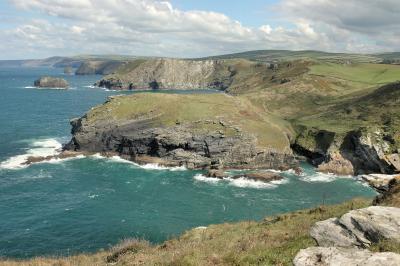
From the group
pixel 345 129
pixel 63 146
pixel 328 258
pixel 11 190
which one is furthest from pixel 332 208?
pixel 63 146

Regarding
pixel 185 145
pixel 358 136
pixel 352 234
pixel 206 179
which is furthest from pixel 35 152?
pixel 352 234

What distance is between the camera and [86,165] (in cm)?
10256

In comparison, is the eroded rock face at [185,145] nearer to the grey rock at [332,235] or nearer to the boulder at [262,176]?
the boulder at [262,176]

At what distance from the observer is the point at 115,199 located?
261ft

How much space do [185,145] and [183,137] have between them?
2.35m

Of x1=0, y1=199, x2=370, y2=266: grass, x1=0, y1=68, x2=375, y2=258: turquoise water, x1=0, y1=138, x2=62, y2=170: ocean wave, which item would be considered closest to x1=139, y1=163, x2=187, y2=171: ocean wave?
x1=0, y1=68, x2=375, y2=258: turquoise water

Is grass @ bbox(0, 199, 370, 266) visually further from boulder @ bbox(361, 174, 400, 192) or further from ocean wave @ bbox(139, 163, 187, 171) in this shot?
ocean wave @ bbox(139, 163, 187, 171)

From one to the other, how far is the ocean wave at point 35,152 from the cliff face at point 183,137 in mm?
5298

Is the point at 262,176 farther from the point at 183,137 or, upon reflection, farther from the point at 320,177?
the point at 183,137

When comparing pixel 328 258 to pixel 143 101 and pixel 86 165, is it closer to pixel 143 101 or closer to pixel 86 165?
pixel 86 165

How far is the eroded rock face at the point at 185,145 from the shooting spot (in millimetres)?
105875

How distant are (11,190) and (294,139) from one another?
248 ft

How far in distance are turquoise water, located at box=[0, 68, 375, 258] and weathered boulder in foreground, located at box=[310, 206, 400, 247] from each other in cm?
4481

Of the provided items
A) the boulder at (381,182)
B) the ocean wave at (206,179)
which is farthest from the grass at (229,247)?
the ocean wave at (206,179)
